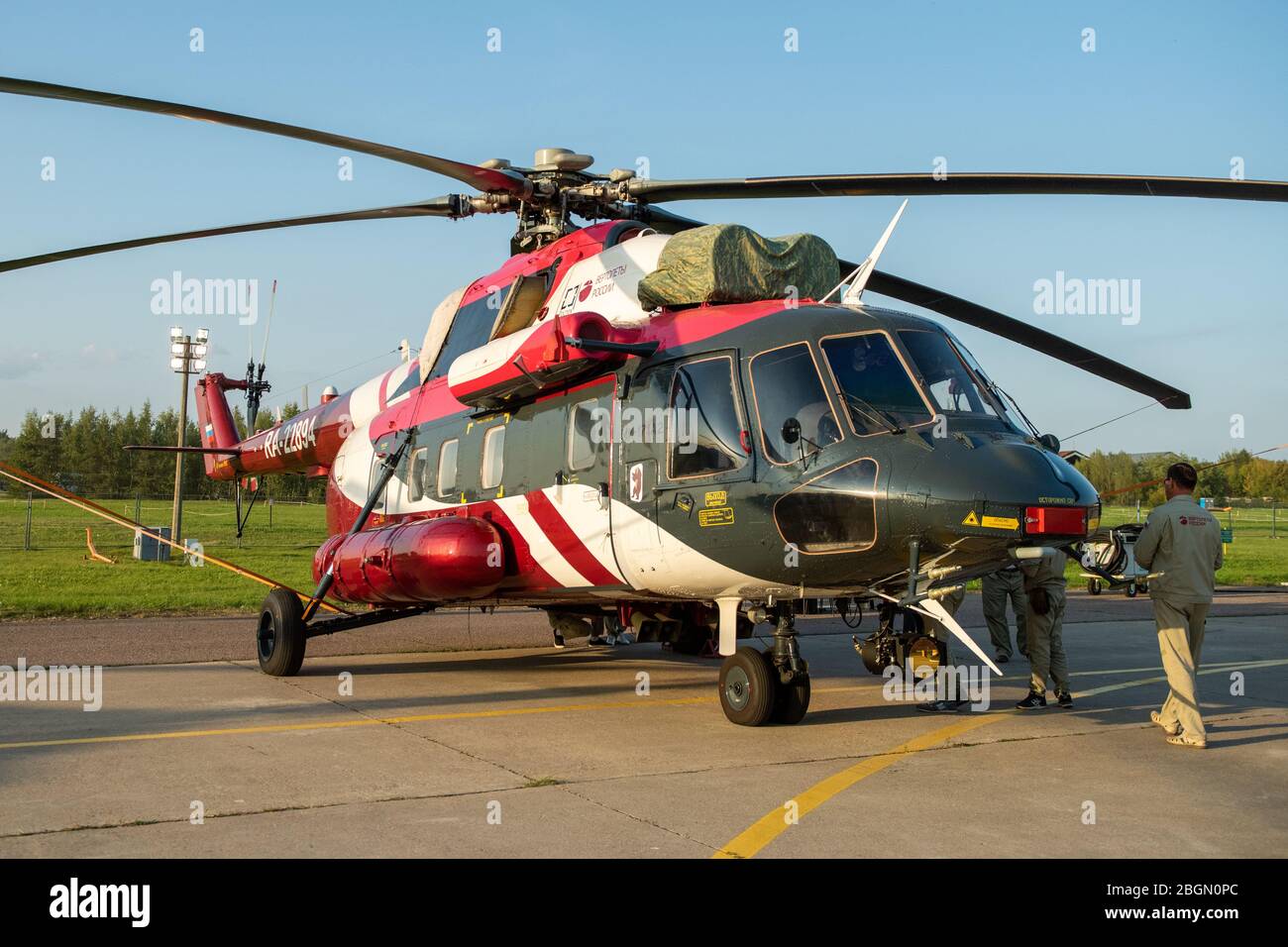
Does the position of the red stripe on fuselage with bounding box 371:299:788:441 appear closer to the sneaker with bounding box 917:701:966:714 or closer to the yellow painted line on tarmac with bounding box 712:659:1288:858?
the yellow painted line on tarmac with bounding box 712:659:1288:858

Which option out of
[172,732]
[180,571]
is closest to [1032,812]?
[172,732]

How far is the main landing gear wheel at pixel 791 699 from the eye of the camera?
8625mm

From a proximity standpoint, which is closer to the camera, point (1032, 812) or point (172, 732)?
point (1032, 812)

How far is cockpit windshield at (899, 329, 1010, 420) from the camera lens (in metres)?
7.95

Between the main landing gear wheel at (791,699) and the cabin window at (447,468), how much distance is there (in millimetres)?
4328

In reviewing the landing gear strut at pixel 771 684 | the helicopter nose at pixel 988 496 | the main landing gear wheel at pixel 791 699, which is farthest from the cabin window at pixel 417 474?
the helicopter nose at pixel 988 496

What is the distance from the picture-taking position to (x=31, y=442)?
3472 inches

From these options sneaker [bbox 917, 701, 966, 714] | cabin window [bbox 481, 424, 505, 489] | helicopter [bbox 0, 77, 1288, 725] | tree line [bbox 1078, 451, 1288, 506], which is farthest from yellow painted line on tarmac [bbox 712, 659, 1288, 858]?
tree line [bbox 1078, 451, 1288, 506]

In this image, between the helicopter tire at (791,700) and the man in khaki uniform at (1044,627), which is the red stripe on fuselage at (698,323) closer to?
the helicopter tire at (791,700)

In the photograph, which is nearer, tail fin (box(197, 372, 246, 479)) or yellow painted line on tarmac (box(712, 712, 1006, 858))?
yellow painted line on tarmac (box(712, 712, 1006, 858))
